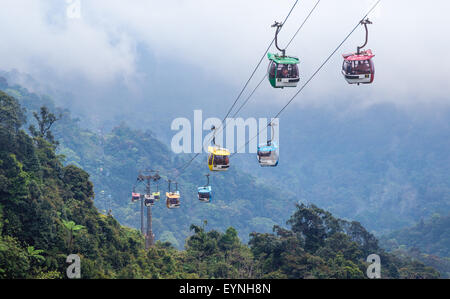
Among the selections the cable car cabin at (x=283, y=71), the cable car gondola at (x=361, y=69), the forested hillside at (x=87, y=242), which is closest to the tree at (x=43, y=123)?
the forested hillside at (x=87, y=242)

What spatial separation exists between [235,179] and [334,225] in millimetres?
99693

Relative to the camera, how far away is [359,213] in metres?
190

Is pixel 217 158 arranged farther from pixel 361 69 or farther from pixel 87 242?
pixel 361 69

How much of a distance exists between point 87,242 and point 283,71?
1634 centimetres

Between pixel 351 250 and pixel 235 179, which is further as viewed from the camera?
pixel 235 179

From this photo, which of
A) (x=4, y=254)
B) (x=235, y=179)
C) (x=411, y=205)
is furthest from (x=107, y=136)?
(x=4, y=254)

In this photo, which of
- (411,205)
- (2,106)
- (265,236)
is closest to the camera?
(2,106)

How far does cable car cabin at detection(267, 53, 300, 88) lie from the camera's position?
22938 millimetres

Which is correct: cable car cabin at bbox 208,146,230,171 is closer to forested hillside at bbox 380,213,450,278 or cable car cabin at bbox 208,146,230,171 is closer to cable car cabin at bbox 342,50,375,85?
cable car cabin at bbox 342,50,375,85

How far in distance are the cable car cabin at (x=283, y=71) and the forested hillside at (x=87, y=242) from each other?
13.9 meters

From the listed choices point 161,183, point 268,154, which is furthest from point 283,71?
point 161,183

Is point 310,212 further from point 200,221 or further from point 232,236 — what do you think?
point 200,221

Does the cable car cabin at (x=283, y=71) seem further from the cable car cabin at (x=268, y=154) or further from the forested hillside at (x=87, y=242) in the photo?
the forested hillside at (x=87, y=242)

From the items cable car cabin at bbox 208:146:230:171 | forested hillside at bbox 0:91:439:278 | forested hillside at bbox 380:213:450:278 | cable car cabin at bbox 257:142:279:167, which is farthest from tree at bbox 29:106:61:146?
forested hillside at bbox 380:213:450:278
